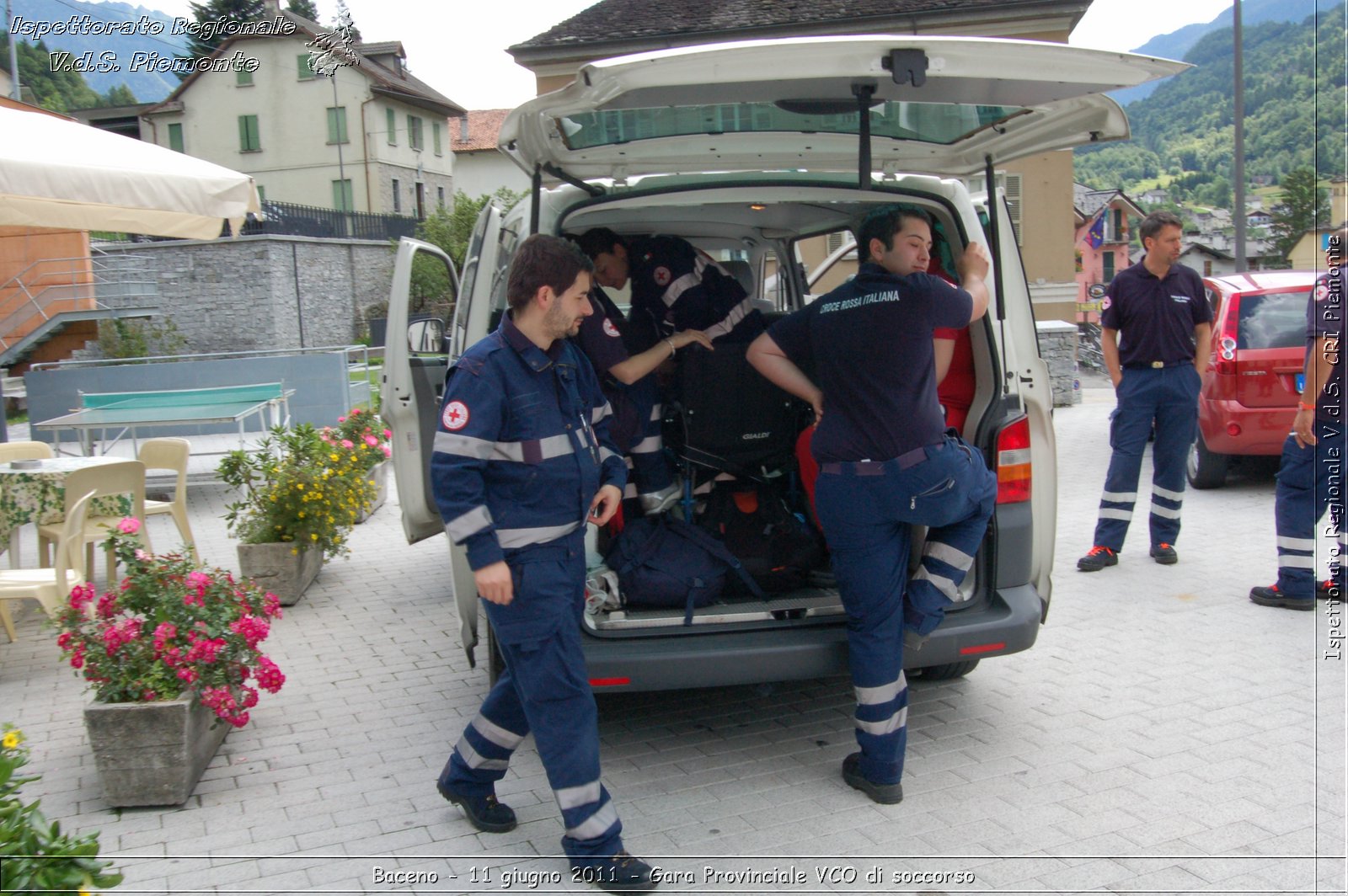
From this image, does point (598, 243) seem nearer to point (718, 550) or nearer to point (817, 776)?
point (718, 550)

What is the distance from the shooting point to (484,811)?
365 cm

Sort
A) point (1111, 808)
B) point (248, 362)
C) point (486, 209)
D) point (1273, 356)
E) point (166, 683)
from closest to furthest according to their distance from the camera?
1. point (1111, 808)
2. point (166, 683)
3. point (486, 209)
4. point (1273, 356)
5. point (248, 362)

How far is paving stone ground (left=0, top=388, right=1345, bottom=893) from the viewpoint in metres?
3.38

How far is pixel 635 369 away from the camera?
13.6 ft

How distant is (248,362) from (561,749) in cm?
1124

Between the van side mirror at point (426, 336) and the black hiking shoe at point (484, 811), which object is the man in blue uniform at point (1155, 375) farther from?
the black hiking shoe at point (484, 811)

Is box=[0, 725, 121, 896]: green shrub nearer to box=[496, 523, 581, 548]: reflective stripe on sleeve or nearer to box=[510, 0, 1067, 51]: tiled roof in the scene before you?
box=[496, 523, 581, 548]: reflective stripe on sleeve

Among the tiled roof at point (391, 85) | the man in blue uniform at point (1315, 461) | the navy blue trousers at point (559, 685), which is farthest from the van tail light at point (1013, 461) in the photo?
the tiled roof at point (391, 85)

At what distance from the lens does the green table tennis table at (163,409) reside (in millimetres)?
10625

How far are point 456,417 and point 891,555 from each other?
1562 millimetres

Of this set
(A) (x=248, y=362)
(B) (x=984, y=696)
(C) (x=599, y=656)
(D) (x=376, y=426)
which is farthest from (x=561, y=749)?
(A) (x=248, y=362)

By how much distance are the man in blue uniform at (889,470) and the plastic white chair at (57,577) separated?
12.8 feet

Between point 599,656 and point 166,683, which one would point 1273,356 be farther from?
point 166,683

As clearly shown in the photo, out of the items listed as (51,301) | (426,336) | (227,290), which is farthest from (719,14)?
(426,336)
